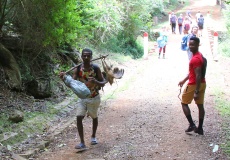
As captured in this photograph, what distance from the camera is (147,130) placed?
23.7 ft

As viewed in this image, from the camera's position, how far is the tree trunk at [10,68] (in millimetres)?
8414

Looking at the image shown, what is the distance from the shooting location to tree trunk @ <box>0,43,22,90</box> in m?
8.41

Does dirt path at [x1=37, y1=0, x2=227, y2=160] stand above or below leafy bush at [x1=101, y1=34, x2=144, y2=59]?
below

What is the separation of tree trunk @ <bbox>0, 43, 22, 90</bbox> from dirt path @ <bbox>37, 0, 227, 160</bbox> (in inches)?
78.5

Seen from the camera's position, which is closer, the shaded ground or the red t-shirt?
the shaded ground

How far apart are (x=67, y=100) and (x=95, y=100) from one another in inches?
152

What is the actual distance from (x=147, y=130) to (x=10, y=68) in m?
3.72

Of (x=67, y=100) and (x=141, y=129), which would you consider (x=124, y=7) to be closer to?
(x=67, y=100)

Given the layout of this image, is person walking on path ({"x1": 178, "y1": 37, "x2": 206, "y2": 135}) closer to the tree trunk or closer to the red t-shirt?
the red t-shirt

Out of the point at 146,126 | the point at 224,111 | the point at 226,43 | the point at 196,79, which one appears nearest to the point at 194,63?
the point at 196,79

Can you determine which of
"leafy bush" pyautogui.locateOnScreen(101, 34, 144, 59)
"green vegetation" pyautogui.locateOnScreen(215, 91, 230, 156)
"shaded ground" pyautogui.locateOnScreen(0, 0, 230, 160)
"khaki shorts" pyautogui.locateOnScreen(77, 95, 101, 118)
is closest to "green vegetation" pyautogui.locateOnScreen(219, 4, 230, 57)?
"leafy bush" pyautogui.locateOnScreen(101, 34, 144, 59)

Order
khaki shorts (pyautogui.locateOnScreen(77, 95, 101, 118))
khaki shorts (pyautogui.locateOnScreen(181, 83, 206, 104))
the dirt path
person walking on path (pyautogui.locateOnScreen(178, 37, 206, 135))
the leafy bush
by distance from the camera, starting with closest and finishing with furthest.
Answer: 1. the dirt path
2. khaki shorts (pyautogui.locateOnScreen(77, 95, 101, 118))
3. person walking on path (pyautogui.locateOnScreen(178, 37, 206, 135))
4. khaki shorts (pyautogui.locateOnScreen(181, 83, 206, 104))
5. the leafy bush

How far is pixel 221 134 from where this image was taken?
669 centimetres

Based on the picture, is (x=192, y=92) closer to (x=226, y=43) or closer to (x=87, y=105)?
(x=87, y=105)
